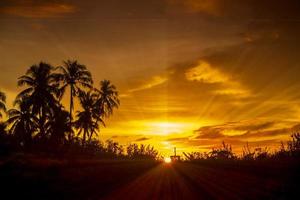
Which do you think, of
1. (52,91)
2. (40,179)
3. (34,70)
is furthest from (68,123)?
(40,179)

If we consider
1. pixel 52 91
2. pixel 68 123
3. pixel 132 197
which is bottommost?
pixel 132 197

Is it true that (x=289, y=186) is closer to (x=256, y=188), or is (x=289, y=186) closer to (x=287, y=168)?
(x=256, y=188)

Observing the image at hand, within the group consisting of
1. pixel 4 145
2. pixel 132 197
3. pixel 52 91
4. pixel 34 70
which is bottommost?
pixel 132 197

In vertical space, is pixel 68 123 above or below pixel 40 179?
above

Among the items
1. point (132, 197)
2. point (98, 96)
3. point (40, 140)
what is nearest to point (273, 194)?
point (132, 197)

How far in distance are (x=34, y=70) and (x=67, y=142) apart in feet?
31.3

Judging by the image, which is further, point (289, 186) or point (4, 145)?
point (4, 145)

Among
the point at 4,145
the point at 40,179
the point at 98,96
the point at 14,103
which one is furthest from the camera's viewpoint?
the point at 98,96

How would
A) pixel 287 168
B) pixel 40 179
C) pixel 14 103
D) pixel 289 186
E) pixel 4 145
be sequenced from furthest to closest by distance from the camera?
A: 1. pixel 14 103
2. pixel 4 145
3. pixel 287 168
4. pixel 40 179
5. pixel 289 186

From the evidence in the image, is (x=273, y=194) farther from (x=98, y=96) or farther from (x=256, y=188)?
(x=98, y=96)

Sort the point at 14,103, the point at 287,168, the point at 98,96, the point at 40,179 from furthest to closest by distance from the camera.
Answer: the point at 98,96, the point at 14,103, the point at 287,168, the point at 40,179

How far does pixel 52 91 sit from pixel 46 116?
119 inches

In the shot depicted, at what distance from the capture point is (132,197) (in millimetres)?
8516

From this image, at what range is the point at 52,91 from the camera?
3634cm
